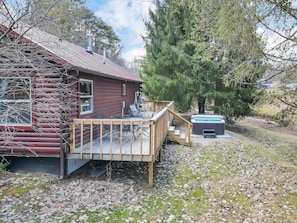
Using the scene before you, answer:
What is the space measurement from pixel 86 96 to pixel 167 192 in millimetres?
3792

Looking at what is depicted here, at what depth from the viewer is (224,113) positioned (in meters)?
14.6

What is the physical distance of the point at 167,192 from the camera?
588 centimetres

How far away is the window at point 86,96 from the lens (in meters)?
7.45

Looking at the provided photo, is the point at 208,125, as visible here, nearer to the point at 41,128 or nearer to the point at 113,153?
the point at 113,153

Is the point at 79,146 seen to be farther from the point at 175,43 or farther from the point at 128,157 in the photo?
the point at 175,43

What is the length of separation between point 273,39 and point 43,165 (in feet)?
22.8

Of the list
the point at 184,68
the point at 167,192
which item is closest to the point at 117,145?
the point at 167,192

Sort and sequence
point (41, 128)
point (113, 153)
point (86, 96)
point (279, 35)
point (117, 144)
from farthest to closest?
point (86, 96)
point (117, 144)
point (41, 128)
point (113, 153)
point (279, 35)

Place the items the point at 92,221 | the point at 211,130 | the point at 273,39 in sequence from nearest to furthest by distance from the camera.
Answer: the point at 92,221 → the point at 273,39 → the point at 211,130

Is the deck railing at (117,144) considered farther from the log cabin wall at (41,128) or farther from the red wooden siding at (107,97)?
the red wooden siding at (107,97)

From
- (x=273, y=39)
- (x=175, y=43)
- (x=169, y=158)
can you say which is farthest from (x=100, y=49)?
(x=273, y=39)

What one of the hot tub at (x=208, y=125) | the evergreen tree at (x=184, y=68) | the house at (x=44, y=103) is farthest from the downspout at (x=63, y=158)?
the evergreen tree at (x=184, y=68)

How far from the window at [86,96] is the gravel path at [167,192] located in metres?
1.77

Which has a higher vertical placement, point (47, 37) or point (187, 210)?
point (47, 37)
